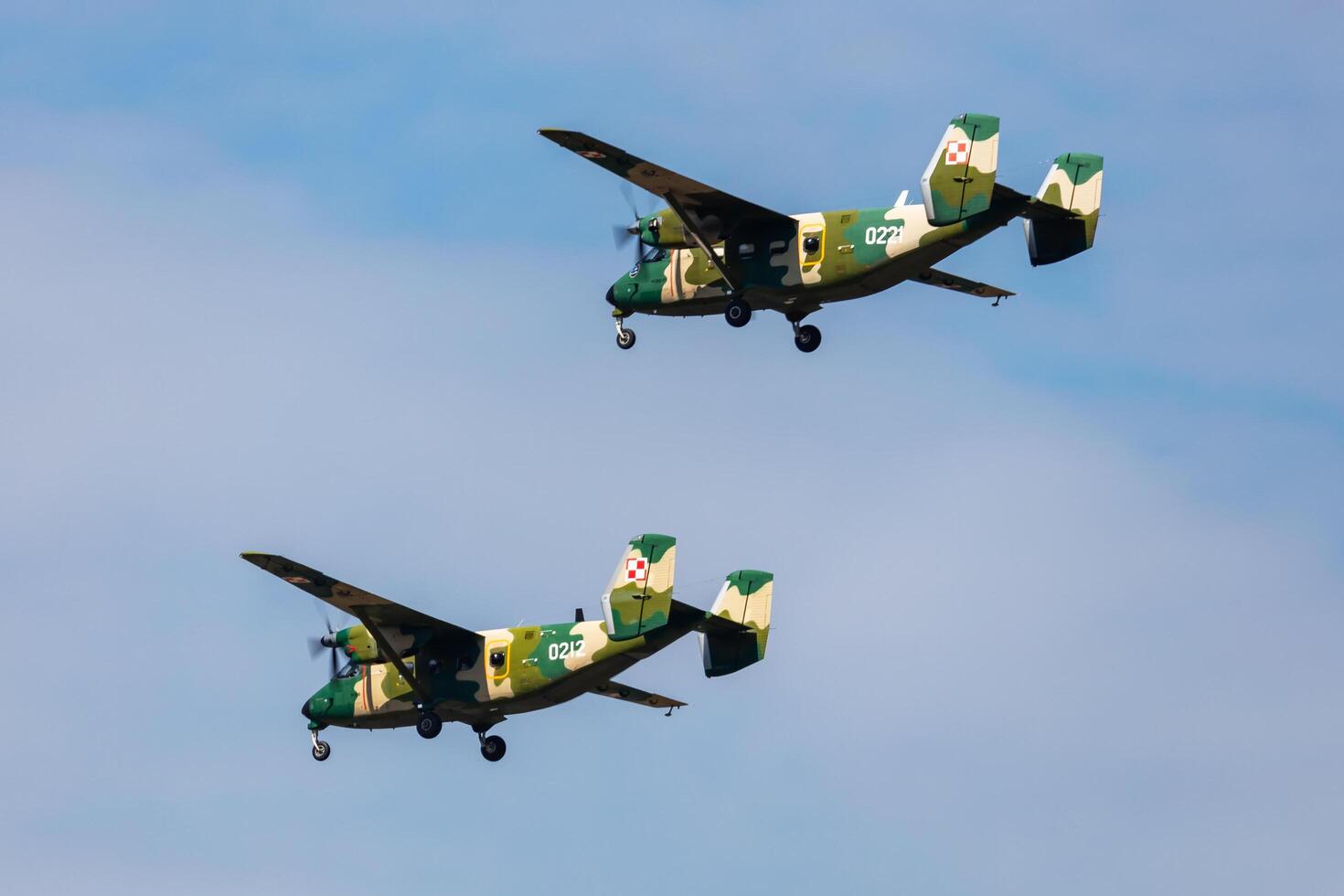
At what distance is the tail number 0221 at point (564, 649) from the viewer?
8219 centimetres

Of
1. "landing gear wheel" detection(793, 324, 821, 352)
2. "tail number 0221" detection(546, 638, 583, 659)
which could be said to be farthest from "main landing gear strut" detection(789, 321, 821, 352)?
"tail number 0221" detection(546, 638, 583, 659)

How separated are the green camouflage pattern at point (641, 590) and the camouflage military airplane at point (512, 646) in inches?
0.9

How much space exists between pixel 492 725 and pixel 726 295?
1393cm

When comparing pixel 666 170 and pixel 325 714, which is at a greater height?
pixel 666 170

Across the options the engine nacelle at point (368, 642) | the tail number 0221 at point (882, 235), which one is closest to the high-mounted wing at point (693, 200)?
the tail number 0221 at point (882, 235)

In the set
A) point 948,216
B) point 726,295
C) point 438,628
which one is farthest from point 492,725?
point 948,216

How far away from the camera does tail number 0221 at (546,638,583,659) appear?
3236 inches

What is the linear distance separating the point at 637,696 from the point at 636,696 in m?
0.03

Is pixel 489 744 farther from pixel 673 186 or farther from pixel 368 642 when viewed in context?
pixel 673 186

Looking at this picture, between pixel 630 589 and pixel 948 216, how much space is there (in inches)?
506

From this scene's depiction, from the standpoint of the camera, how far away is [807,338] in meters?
86.4

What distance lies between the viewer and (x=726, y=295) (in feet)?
283

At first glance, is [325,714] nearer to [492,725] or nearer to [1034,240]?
[492,725]

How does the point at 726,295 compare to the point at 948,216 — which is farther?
the point at 726,295
